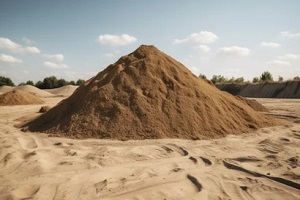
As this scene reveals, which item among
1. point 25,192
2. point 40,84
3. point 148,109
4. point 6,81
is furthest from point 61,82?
point 25,192

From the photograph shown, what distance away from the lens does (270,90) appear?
28844mm

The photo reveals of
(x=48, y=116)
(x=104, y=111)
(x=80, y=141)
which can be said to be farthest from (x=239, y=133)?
(x=48, y=116)

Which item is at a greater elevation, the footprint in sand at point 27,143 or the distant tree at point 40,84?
the distant tree at point 40,84

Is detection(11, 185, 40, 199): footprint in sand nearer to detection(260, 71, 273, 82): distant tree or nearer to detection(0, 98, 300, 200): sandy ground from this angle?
detection(0, 98, 300, 200): sandy ground

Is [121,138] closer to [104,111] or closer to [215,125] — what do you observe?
[104,111]

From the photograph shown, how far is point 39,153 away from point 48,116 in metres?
3.46

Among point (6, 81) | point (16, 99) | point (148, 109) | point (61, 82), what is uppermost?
point (6, 81)

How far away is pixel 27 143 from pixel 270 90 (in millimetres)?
28390

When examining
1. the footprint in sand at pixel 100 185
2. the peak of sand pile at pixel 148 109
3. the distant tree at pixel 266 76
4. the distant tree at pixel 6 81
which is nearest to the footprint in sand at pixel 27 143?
the peak of sand pile at pixel 148 109

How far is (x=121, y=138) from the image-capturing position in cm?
582

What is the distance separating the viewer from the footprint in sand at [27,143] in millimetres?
5200

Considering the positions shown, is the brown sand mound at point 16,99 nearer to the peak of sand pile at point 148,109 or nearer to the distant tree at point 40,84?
the peak of sand pile at point 148,109

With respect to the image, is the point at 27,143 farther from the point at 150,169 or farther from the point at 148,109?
the point at 150,169

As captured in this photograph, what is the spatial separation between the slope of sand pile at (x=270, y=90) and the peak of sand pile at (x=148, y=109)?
21100mm
